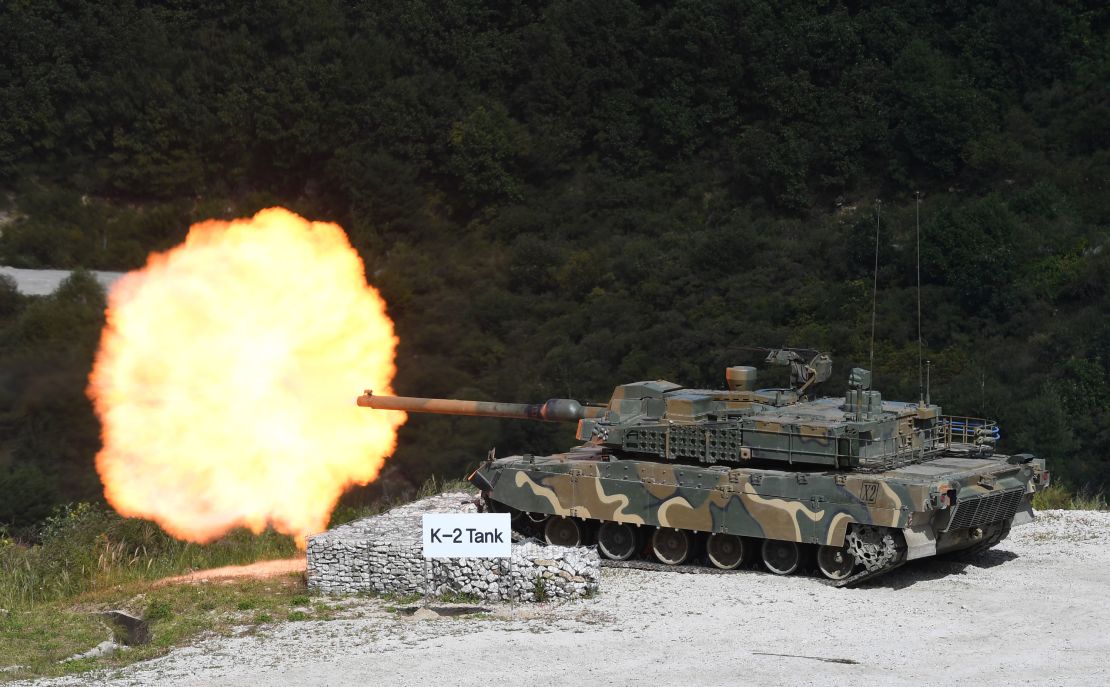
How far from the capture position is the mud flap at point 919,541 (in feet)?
77.4

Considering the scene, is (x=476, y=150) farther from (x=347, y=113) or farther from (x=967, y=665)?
(x=967, y=665)

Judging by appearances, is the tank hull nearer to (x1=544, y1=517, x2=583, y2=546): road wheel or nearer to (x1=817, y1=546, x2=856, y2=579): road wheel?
(x1=544, y1=517, x2=583, y2=546): road wheel

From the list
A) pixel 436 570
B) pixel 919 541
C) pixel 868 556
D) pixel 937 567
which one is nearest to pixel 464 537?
pixel 436 570

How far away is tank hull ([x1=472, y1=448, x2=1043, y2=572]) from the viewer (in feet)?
77.8

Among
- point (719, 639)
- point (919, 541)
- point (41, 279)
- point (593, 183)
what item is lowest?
point (719, 639)

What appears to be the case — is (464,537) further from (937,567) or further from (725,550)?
(937,567)

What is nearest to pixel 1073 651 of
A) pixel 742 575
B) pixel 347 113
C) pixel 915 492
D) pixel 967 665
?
pixel 967 665

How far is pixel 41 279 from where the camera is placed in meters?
53.5

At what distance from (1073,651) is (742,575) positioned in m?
5.82

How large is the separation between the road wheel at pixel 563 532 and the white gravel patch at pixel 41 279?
97.2ft

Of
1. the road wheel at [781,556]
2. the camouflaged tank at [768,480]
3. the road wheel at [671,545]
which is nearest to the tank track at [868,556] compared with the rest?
the camouflaged tank at [768,480]

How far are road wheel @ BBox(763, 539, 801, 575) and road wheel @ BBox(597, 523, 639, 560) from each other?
7.52 ft

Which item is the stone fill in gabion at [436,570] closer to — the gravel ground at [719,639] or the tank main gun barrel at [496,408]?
the gravel ground at [719,639]

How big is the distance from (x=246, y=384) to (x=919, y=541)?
12.2 m
